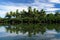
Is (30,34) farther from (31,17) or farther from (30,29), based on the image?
(31,17)

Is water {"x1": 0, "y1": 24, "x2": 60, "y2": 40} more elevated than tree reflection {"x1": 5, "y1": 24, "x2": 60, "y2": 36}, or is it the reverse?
water {"x1": 0, "y1": 24, "x2": 60, "y2": 40}

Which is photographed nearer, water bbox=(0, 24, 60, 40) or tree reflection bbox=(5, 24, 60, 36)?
water bbox=(0, 24, 60, 40)

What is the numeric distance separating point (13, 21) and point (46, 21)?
10.6 m

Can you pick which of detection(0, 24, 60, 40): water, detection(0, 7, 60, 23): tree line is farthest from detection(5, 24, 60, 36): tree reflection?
detection(0, 7, 60, 23): tree line

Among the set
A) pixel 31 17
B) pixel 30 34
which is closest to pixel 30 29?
pixel 30 34

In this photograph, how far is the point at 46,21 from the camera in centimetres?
6131

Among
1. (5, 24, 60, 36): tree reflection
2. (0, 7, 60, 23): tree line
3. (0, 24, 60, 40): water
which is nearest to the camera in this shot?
(0, 24, 60, 40): water

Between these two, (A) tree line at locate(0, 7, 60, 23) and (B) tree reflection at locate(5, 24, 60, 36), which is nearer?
(B) tree reflection at locate(5, 24, 60, 36)

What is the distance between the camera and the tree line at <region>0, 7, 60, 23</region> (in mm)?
61250

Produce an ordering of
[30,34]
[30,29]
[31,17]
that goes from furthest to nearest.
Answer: [31,17], [30,29], [30,34]

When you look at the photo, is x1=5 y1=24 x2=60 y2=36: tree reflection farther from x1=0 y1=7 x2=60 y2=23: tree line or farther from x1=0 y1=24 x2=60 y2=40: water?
x1=0 y1=7 x2=60 y2=23: tree line

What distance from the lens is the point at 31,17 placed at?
209 feet

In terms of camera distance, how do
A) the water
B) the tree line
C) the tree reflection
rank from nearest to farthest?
the water → the tree reflection → the tree line

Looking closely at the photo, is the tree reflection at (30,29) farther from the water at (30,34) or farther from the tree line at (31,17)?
the tree line at (31,17)
